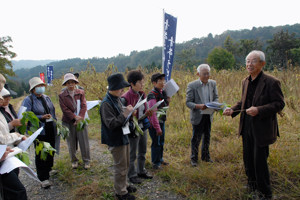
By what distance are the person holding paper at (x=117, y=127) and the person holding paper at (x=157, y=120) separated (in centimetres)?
71

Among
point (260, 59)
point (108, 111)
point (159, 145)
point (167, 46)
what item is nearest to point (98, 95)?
point (167, 46)

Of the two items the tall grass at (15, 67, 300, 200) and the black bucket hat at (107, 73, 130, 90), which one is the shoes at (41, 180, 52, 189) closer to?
the tall grass at (15, 67, 300, 200)

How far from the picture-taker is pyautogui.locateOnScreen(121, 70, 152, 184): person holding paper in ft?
8.78

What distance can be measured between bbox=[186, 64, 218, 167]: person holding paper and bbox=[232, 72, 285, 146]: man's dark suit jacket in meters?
1.04

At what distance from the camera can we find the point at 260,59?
218 centimetres

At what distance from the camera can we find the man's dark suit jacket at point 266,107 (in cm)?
208

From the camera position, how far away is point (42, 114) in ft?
9.51

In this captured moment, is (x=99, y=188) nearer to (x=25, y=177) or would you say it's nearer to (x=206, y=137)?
(x=25, y=177)

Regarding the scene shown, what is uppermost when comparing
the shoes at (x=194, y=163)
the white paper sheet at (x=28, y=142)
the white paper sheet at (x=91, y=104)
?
the white paper sheet at (x=91, y=104)

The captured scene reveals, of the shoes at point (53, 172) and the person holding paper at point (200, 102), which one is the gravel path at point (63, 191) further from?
the person holding paper at point (200, 102)

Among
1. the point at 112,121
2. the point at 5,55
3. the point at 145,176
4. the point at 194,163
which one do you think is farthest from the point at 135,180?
the point at 5,55

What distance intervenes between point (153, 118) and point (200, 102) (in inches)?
33.7

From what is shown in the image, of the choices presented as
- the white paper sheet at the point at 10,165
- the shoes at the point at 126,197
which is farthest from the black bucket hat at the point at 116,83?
the shoes at the point at 126,197

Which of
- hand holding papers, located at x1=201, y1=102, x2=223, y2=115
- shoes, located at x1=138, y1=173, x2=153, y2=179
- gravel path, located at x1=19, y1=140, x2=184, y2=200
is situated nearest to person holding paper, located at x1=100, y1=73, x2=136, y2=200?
gravel path, located at x1=19, y1=140, x2=184, y2=200
